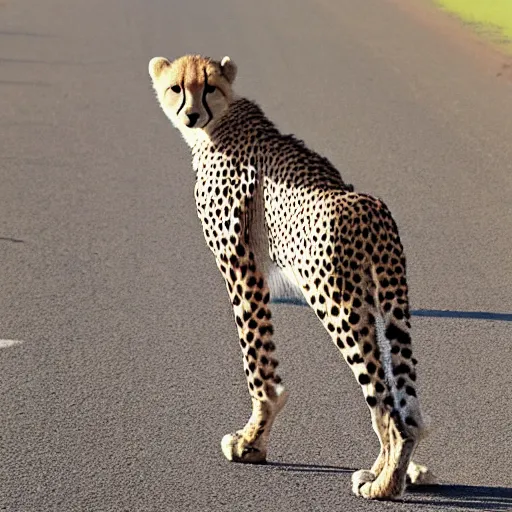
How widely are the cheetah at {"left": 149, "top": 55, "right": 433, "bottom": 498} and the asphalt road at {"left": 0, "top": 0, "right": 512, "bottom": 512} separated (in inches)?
10.3

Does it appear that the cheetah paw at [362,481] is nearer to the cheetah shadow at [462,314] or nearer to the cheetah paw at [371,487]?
the cheetah paw at [371,487]

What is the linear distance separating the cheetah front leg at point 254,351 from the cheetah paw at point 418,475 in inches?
22.5

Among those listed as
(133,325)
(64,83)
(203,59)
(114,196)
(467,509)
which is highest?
(203,59)

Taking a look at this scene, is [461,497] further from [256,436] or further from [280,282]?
[280,282]

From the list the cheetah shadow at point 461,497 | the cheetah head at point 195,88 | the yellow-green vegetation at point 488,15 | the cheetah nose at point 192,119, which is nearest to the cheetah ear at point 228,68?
the cheetah head at point 195,88

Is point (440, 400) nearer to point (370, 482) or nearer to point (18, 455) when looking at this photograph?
point (370, 482)

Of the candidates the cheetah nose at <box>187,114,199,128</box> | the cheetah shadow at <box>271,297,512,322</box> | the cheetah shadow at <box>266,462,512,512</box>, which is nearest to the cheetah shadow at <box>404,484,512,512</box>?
the cheetah shadow at <box>266,462,512,512</box>

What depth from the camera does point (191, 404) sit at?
6.18 metres

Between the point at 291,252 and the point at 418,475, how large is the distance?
0.95 meters

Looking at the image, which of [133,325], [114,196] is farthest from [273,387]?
[114,196]

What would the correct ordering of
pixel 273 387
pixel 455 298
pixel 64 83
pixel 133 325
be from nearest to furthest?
1. pixel 273 387
2. pixel 133 325
3. pixel 455 298
4. pixel 64 83

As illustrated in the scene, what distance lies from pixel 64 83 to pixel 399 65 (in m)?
3.61

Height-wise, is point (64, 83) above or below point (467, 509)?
below

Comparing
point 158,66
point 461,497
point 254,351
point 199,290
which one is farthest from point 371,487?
point 199,290
